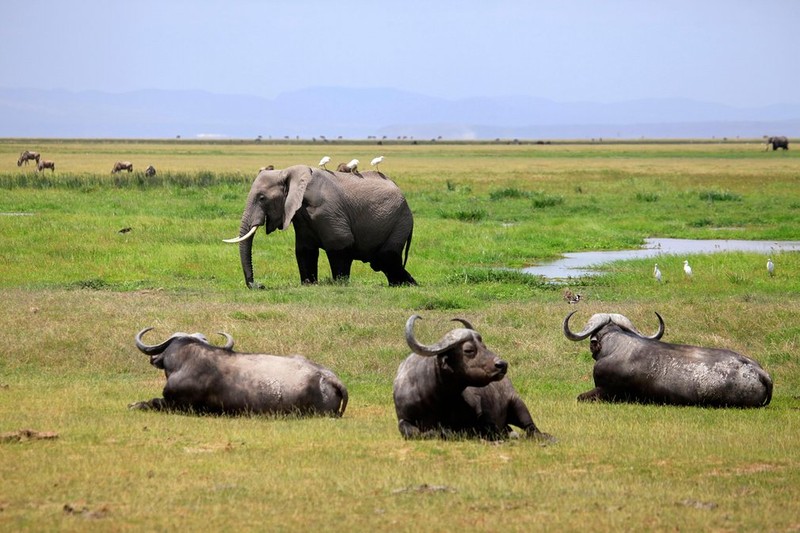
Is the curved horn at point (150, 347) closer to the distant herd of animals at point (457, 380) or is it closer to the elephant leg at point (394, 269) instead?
Result: the distant herd of animals at point (457, 380)

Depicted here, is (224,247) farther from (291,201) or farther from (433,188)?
(433,188)

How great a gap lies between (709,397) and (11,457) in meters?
7.92

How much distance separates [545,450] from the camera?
1102cm

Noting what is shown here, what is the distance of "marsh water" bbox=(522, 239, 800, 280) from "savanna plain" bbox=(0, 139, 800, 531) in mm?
847

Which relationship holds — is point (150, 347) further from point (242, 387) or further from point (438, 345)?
point (438, 345)

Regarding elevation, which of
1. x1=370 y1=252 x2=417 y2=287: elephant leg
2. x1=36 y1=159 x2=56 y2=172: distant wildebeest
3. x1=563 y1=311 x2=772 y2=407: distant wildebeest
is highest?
x1=563 y1=311 x2=772 y2=407: distant wildebeest

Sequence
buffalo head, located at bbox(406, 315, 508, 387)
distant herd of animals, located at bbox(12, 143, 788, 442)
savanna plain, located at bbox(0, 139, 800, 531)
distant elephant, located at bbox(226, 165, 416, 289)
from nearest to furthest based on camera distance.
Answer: savanna plain, located at bbox(0, 139, 800, 531) → buffalo head, located at bbox(406, 315, 508, 387) → distant herd of animals, located at bbox(12, 143, 788, 442) → distant elephant, located at bbox(226, 165, 416, 289)

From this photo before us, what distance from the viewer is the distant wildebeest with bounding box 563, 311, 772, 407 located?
1411 centimetres

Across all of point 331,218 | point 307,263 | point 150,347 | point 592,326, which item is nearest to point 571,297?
point 331,218

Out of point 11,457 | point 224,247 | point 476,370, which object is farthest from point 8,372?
point 224,247

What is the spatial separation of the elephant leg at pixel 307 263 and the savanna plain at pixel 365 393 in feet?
2.37

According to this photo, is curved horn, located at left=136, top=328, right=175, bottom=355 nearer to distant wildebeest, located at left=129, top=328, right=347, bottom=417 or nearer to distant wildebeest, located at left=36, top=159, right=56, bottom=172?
distant wildebeest, located at left=129, top=328, right=347, bottom=417

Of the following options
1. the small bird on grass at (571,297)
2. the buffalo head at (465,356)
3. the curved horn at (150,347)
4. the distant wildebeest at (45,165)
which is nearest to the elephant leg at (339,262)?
the small bird on grass at (571,297)

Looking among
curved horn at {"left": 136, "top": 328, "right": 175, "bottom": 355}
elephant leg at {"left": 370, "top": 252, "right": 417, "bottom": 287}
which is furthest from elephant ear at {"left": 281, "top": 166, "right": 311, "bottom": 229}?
curved horn at {"left": 136, "top": 328, "right": 175, "bottom": 355}
